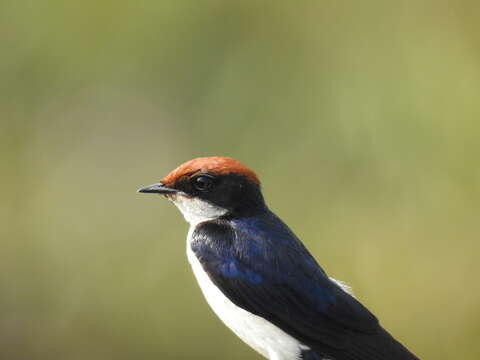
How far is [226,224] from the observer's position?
10.1 ft

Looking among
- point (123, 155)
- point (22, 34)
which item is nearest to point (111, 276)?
point (123, 155)

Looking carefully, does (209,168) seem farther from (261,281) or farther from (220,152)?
(220,152)

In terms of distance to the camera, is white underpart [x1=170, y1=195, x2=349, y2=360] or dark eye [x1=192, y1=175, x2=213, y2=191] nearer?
white underpart [x1=170, y1=195, x2=349, y2=360]

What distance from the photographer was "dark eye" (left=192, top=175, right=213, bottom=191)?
306 centimetres

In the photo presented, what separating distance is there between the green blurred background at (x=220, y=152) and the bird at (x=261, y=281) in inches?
67.9

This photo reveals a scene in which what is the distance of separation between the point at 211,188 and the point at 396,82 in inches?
85.3

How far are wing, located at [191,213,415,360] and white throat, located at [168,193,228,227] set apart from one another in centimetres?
8

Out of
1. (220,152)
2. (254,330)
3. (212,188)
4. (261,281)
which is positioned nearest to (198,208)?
(212,188)

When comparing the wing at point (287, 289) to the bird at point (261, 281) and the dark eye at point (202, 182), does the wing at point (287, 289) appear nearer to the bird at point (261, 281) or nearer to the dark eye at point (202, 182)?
the bird at point (261, 281)

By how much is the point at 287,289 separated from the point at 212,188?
42 centimetres

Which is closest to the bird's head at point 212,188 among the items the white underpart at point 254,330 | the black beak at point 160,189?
the black beak at point 160,189

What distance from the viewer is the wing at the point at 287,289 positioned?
9.44 ft

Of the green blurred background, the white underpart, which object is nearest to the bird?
the white underpart

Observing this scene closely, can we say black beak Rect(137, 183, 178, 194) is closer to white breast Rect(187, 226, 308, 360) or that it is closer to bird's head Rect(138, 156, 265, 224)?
bird's head Rect(138, 156, 265, 224)
